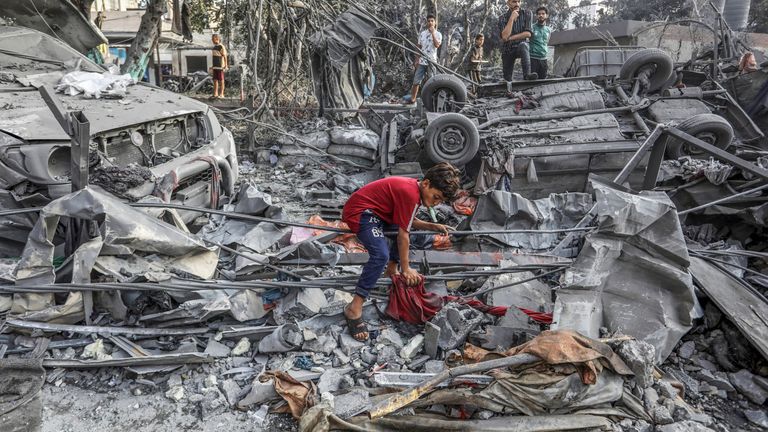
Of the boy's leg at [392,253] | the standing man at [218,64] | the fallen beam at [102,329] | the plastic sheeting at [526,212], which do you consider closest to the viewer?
the fallen beam at [102,329]

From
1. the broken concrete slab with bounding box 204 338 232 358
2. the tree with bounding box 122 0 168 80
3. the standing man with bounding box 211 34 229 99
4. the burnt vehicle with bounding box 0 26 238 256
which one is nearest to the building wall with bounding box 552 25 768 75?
the standing man with bounding box 211 34 229 99

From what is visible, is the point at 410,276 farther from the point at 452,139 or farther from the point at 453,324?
the point at 452,139

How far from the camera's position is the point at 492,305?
385 cm

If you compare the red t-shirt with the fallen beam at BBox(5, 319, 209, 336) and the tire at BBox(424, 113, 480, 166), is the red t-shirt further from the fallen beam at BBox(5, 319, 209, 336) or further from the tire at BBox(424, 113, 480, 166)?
the tire at BBox(424, 113, 480, 166)

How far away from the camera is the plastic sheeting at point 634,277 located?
3.35 metres

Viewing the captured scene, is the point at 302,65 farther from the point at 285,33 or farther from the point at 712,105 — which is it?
the point at 712,105

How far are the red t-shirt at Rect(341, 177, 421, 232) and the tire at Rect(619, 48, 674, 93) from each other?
5.71m

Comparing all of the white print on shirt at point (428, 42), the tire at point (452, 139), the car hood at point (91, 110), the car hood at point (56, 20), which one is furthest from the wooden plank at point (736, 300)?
the car hood at point (56, 20)

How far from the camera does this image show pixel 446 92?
7.64 meters

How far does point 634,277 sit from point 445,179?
1522 millimetres

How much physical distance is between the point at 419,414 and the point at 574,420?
2.78ft

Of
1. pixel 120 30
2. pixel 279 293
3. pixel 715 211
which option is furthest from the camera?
pixel 120 30

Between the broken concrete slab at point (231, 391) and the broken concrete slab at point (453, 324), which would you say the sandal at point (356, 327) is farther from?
the broken concrete slab at point (231, 391)

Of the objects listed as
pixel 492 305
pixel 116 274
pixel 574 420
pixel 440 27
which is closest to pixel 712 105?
pixel 492 305
